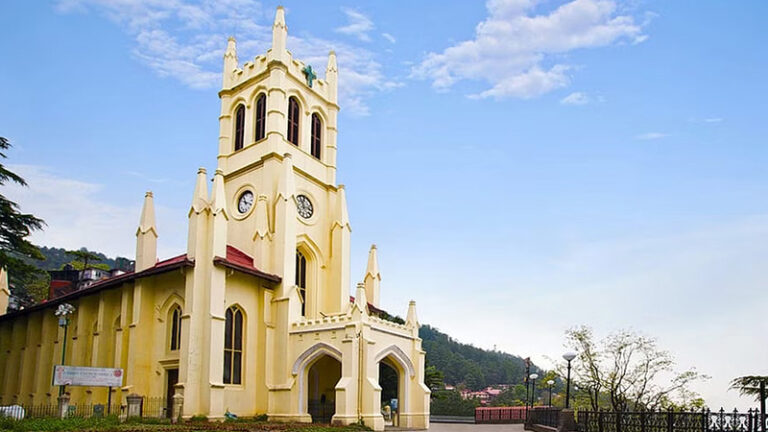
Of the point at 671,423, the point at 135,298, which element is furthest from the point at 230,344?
the point at 671,423

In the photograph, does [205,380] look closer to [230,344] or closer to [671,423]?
[230,344]

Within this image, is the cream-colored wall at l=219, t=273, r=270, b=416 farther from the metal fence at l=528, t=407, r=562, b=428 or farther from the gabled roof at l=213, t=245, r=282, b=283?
the metal fence at l=528, t=407, r=562, b=428

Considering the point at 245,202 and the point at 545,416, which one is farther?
the point at 245,202

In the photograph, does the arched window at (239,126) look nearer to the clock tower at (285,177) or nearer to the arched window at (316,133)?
the clock tower at (285,177)

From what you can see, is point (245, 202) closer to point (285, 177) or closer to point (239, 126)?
point (285, 177)

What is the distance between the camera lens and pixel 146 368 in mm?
30219

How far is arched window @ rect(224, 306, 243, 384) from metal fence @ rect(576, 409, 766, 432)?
15.7 metres

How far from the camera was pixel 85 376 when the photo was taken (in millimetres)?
24547

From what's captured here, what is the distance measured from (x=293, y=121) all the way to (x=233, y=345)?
44.9ft

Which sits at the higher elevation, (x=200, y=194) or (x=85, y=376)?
(x=200, y=194)

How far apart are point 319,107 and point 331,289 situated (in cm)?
1118

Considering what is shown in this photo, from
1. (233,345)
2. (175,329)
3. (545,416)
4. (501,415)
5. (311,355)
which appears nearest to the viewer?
(545,416)

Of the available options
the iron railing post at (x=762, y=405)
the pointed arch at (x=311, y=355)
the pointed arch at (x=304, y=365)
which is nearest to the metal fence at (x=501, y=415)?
the pointed arch at (x=304, y=365)

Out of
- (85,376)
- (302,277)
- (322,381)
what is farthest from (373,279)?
(85,376)
